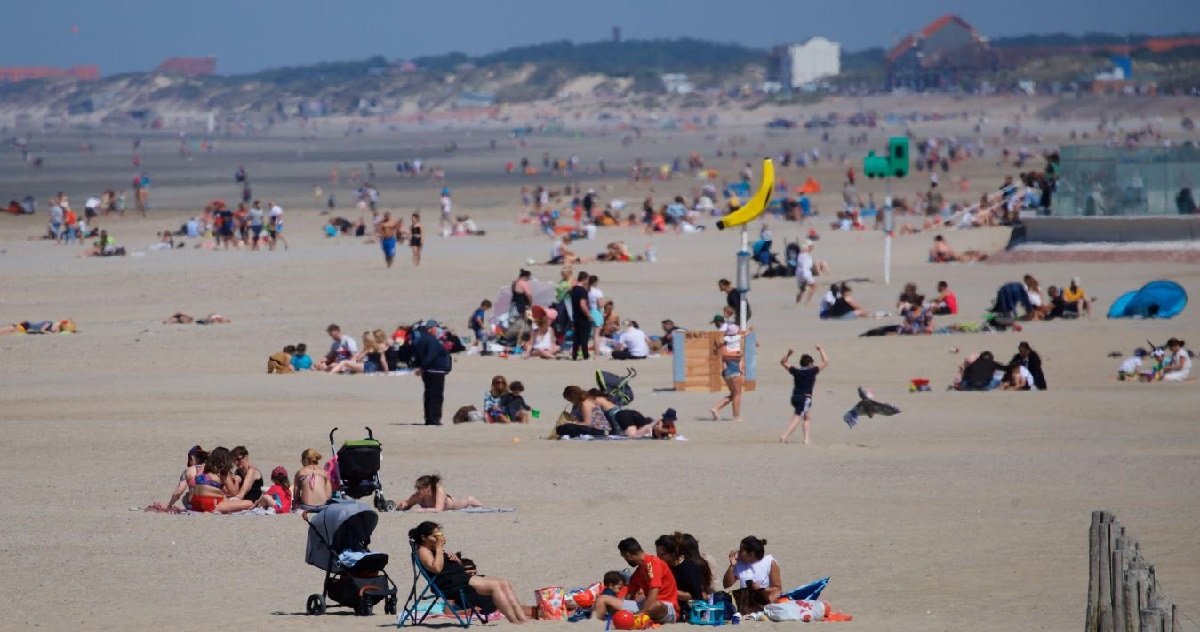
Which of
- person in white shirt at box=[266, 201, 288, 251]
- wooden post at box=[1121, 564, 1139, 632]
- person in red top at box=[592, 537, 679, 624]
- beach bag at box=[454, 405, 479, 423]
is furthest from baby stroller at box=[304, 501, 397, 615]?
person in white shirt at box=[266, 201, 288, 251]

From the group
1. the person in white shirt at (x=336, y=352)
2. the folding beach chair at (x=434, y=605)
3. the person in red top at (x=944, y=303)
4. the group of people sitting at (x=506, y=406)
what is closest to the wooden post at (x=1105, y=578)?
the folding beach chair at (x=434, y=605)

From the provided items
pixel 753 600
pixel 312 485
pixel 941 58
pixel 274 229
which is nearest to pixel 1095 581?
pixel 753 600

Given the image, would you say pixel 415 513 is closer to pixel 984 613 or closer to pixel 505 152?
pixel 984 613

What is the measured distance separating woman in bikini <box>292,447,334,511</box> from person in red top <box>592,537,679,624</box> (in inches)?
133

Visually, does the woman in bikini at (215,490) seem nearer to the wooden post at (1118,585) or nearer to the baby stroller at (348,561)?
the baby stroller at (348,561)

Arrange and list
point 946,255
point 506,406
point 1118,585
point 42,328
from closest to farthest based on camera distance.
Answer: point 1118,585, point 506,406, point 42,328, point 946,255

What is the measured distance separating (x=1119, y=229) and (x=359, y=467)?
20.8 metres

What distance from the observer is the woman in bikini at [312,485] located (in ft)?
41.3

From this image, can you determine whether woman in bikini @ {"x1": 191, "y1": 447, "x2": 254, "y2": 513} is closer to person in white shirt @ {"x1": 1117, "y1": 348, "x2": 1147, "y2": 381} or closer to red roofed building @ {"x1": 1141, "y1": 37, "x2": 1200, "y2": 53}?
person in white shirt @ {"x1": 1117, "y1": 348, "x2": 1147, "y2": 381}

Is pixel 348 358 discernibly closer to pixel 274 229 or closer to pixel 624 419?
pixel 624 419

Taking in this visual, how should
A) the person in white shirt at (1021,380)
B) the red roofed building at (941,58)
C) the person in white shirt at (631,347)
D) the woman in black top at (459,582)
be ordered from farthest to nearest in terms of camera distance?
the red roofed building at (941,58) < the person in white shirt at (631,347) < the person in white shirt at (1021,380) < the woman in black top at (459,582)

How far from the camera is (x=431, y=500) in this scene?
12.7m

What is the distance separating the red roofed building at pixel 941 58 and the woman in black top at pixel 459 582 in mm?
165462

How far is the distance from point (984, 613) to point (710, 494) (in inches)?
149
